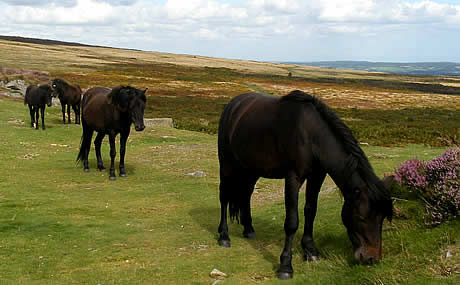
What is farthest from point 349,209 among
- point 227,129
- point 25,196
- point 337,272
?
point 25,196

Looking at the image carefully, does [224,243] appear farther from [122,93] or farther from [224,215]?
[122,93]

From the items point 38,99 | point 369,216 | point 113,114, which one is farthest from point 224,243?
point 38,99

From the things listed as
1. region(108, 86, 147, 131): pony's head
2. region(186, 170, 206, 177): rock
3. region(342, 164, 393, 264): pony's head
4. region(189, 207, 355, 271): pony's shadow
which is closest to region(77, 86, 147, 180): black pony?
region(108, 86, 147, 131): pony's head

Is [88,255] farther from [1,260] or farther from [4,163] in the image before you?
[4,163]

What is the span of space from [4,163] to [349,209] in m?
15.7

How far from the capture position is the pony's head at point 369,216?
614cm

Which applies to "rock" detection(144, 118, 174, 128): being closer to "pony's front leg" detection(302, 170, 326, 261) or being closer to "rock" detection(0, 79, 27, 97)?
"rock" detection(0, 79, 27, 97)

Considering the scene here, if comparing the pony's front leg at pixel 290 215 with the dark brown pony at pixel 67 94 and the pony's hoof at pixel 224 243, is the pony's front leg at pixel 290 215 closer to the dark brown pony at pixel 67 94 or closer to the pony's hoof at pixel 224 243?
the pony's hoof at pixel 224 243

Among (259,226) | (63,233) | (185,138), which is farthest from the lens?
(185,138)

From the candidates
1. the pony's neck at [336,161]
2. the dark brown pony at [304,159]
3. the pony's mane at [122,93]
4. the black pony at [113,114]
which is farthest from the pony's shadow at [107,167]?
the pony's neck at [336,161]

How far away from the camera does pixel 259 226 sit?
10.1 meters

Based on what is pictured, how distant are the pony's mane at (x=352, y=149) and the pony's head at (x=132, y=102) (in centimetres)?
896

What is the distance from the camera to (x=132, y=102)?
50.1 feet

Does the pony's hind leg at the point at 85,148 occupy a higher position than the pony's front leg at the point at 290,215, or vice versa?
the pony's front leg at the point at 290,215
